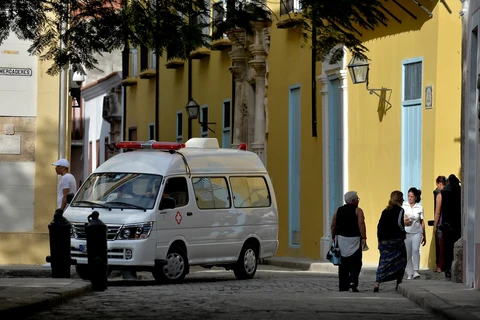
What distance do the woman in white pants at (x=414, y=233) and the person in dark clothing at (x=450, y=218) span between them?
0.66 metres

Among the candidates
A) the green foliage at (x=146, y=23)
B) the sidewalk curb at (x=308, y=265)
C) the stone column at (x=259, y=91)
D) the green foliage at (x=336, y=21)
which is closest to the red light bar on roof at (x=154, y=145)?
the sidewalk curb at (x=308, y=265)

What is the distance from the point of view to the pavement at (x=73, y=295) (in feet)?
45.9

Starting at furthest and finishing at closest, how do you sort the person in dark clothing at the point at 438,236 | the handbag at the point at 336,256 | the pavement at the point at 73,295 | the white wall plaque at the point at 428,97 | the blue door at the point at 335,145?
1. the blue door at the point at 335,145
2. the white wall plaque at the point at 428,97
3. the person in dark clothing at the point at 438,236
4. the handbag at the point at 336,256
5. the pavement at the point at 73,295

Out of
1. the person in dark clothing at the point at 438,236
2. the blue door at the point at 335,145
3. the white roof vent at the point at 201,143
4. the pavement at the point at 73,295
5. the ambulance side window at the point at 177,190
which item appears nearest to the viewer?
the pavement at the point at 73,295

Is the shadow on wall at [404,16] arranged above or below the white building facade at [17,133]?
above

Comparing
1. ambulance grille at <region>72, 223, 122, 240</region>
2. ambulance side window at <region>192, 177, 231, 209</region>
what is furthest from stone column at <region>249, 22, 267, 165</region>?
ambulance grille at <region>72, 223, 122, 240</region>

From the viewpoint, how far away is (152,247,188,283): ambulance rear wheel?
21.3m

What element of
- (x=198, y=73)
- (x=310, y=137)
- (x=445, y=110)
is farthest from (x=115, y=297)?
(x=198, y=73)

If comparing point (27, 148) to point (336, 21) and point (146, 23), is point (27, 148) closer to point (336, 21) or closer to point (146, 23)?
point (146, 23)

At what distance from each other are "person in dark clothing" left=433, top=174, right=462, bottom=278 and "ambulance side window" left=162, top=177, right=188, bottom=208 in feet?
13.8

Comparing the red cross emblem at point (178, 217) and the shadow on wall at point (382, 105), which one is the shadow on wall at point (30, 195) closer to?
the red cross emblem at point (178, 217)

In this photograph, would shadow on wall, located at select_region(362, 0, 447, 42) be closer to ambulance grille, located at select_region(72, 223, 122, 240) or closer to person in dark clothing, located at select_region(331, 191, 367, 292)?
person in dark clothing, located at select_region(331, 191, 367, 292)

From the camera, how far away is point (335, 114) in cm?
2950

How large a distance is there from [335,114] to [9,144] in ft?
24.4
